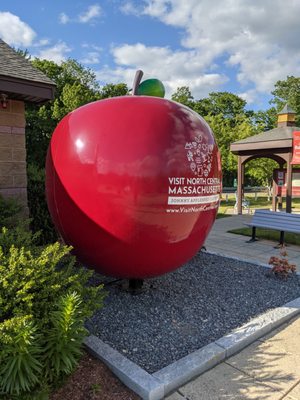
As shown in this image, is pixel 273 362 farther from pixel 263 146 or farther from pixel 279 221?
pixel 263 146

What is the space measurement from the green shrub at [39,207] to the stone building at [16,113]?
0.53 m

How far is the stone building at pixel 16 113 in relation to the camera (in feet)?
18.8

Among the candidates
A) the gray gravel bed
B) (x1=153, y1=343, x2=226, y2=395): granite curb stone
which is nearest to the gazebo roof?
the gray gravel bed

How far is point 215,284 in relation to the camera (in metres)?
5.06

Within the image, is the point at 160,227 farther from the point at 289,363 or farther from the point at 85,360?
the point at 289,363

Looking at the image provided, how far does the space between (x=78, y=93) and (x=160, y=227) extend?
2072 cm

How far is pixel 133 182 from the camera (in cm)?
Answer: 339

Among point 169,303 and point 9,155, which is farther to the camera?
point 9,155

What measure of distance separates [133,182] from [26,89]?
3482 millimetres

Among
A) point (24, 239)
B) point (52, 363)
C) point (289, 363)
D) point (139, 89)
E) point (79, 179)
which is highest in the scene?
Result: point (139, 89)

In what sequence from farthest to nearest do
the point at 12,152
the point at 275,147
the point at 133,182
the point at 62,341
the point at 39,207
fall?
1. the point at 275,147
2. the point at 39,207
3. the point at 12,152
4. the point at 133,182
5. the point at 62,341

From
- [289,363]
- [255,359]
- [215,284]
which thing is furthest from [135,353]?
[215,284]

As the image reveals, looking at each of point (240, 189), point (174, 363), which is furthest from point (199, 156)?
point (240, 189)

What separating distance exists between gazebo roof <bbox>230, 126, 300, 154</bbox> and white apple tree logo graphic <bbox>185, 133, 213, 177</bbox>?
423 inches
